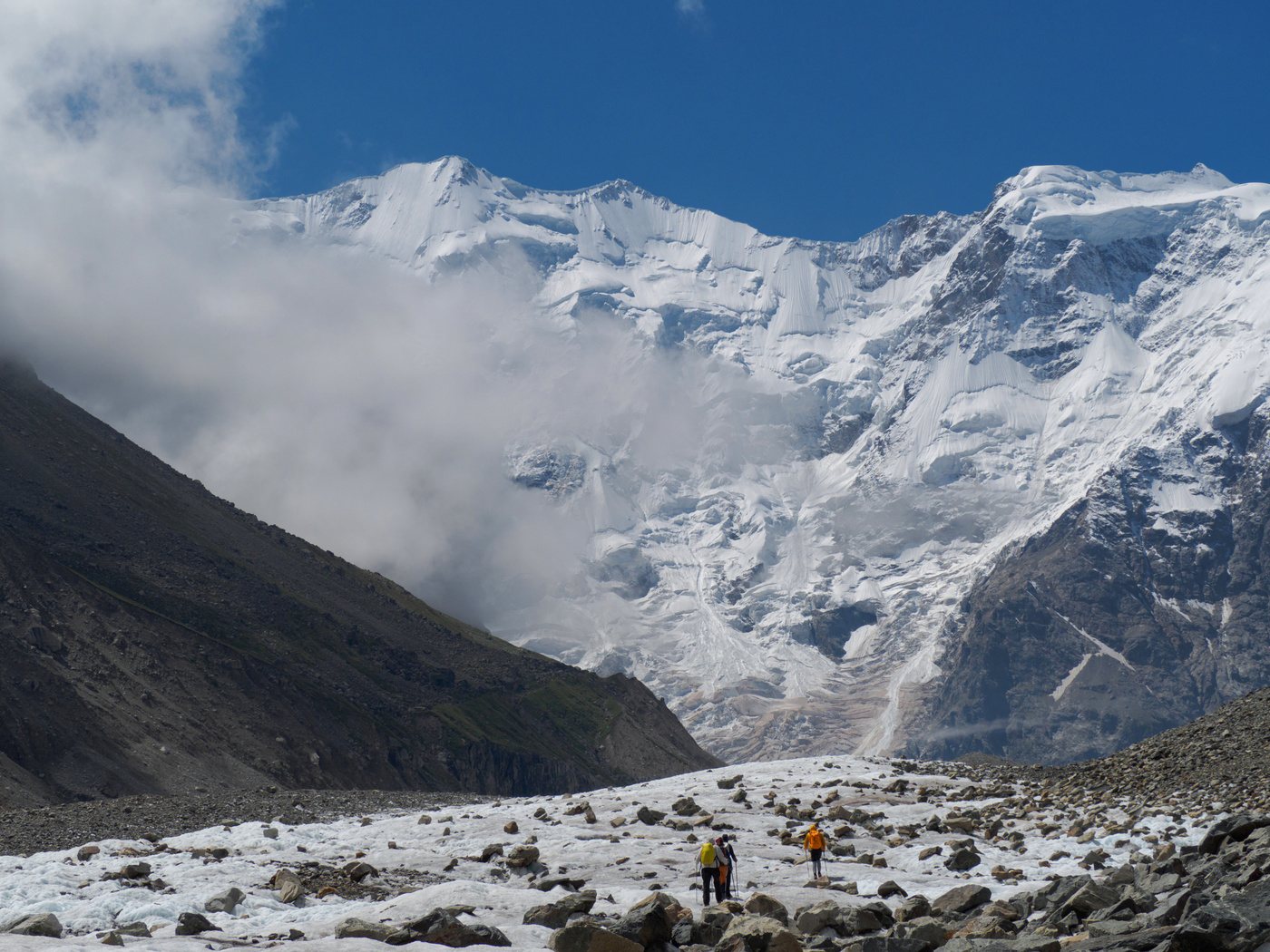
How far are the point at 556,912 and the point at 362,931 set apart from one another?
535 centimetres

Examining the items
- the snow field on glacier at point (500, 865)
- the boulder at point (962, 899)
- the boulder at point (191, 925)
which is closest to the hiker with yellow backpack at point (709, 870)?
the snow field on glacier at point (500, 865)

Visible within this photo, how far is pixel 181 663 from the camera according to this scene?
130625 mm

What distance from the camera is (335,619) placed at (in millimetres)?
185250

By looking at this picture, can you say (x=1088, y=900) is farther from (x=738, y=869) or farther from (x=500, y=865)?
(x=500, y=865)

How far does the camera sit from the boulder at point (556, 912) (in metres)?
28.1

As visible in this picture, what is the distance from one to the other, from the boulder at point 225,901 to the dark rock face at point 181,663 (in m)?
64.1

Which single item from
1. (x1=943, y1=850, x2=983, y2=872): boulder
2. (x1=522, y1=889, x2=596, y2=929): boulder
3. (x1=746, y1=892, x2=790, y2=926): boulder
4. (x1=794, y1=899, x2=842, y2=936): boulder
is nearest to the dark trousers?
(x1=746, y1=892, x2=790, y2=926): boulder

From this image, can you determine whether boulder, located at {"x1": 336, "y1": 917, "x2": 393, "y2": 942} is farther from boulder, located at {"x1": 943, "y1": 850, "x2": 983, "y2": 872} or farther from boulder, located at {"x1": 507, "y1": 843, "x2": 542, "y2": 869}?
boulder, located at {"x1": 943, "y1": 850, "x2": 983, "y2": 872}

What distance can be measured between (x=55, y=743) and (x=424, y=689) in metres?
89.1

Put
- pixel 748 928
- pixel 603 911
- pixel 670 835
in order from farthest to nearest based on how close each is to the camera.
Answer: pixel 670 835
pixel 603 911
pixel 748 928

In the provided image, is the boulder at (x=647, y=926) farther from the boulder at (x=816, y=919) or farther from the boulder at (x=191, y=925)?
the boulder at (x=191, y=925)

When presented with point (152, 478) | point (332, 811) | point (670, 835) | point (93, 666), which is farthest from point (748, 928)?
point (152, 478)

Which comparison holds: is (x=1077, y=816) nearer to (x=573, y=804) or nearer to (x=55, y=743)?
(x=573, y=804)

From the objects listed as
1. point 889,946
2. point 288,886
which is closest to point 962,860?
point 889,946
